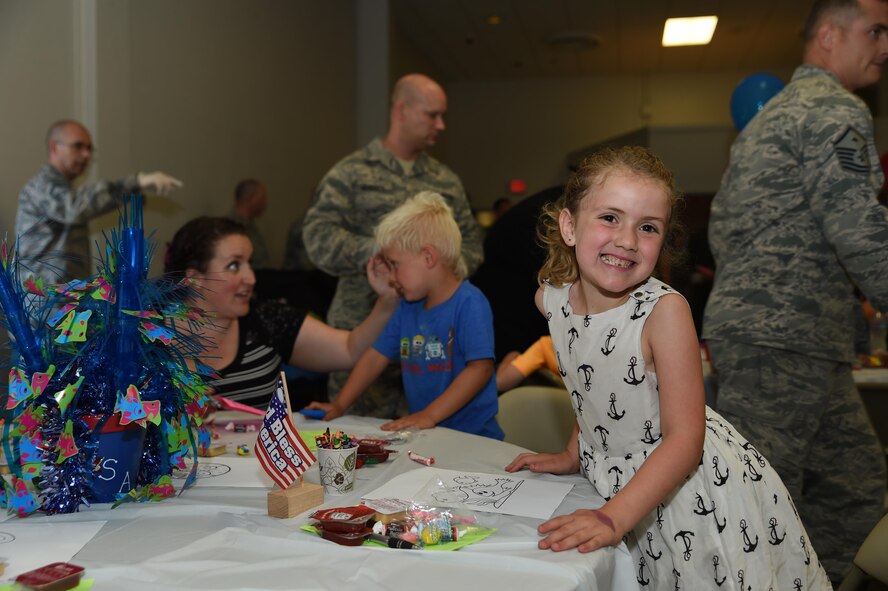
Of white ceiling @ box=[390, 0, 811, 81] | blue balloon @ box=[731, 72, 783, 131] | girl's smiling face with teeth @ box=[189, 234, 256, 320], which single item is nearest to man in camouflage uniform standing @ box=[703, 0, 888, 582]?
girl's smiling face with teeth @ box=[189, 234, 256, 320]

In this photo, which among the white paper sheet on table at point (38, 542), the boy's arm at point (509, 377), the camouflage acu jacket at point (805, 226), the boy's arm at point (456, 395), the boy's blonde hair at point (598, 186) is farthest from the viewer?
the boy's arm at point (509, 377)

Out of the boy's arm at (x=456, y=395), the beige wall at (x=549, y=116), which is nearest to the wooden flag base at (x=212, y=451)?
the boy's arm at (x=456, y=395)

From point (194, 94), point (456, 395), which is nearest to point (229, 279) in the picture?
point (456, 395)

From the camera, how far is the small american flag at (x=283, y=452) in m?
1.24

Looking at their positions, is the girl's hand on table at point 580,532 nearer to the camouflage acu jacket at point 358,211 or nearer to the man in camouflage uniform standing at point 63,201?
the camouflage acu jacket at point 358,211

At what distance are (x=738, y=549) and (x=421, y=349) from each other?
119cm

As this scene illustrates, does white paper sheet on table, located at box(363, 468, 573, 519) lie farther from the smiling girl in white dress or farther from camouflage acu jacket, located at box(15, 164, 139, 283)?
camouflage acu jacket, located at box(15, 164, 139, 283)

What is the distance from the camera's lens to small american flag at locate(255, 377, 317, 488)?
1.24 m

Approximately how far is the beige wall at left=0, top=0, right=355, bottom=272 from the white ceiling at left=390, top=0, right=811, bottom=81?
1.38 m

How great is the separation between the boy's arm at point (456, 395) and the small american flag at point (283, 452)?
61 centimetres

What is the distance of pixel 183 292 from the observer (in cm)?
147

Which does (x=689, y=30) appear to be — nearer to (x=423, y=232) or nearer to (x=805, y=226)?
(x=805, y=226)

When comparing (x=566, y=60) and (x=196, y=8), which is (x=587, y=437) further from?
(x=566, y=60)

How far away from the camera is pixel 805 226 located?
7.29 ft
